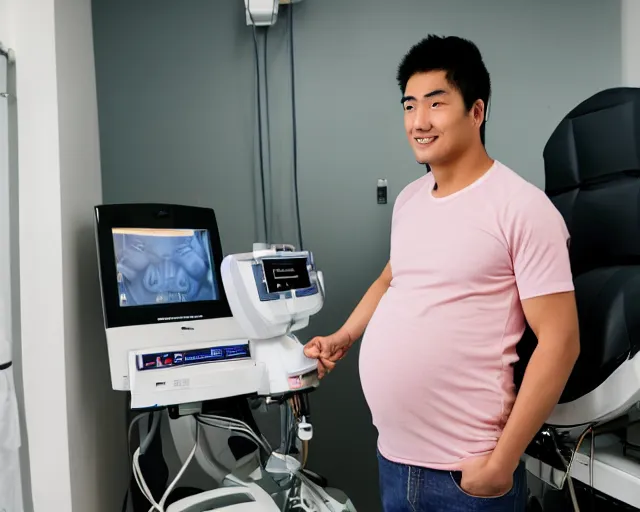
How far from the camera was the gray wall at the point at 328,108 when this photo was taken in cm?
205

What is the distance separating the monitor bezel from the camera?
1478mm

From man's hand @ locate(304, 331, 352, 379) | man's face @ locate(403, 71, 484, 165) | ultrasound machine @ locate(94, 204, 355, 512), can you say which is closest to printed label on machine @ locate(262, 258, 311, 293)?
ultrasound machine @ locate(94, 204, 355, 512)

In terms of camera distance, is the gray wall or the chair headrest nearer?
the chair headrest

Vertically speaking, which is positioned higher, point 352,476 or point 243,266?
point 243,266

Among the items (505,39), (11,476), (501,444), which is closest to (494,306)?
(501,444)

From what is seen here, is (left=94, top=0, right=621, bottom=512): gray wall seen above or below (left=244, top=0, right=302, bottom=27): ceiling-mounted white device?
below

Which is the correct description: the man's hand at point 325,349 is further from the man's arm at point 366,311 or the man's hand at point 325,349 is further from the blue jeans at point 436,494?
the blue jeans at point 436,494

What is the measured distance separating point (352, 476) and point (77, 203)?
138cm

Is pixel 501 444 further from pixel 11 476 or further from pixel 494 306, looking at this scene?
pixel 11 476

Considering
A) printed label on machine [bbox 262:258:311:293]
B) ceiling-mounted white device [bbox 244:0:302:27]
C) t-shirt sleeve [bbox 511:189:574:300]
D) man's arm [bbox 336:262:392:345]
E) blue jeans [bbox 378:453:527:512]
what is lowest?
blue jeans [bbox 378:453:527:512]

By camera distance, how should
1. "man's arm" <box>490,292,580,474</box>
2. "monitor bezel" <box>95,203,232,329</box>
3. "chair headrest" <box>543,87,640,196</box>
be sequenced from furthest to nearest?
"monitor bezel" <box>95,203,232,329</box> → "chair headrest" <box>543,87,640,196</box> → "man's arm" <box>490,292,580,474</box>

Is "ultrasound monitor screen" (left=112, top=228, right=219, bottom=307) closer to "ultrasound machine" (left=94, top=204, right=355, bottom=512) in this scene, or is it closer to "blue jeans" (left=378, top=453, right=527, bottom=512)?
"ultrasound machine" (left=94, top=204, right=355, bottom=512)

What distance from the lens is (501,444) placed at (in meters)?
1.03

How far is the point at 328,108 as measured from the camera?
210cm
